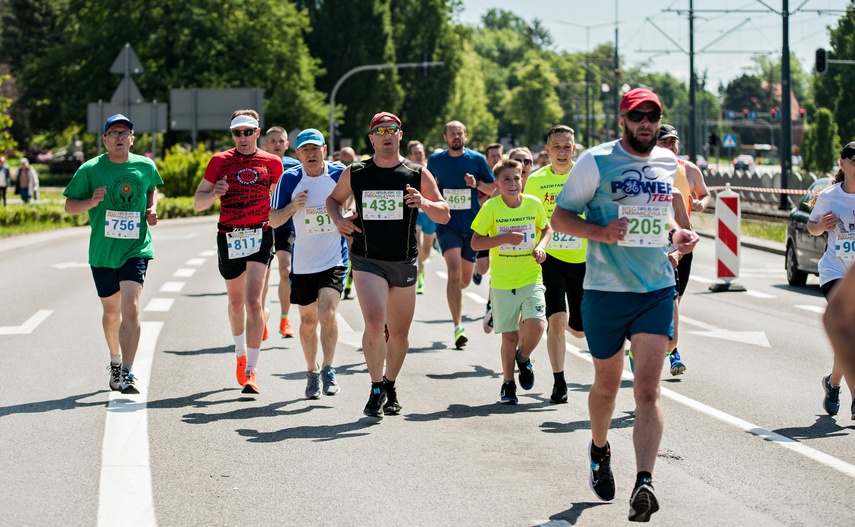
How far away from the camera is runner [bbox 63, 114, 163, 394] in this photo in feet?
32.2

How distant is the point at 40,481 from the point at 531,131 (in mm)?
152389

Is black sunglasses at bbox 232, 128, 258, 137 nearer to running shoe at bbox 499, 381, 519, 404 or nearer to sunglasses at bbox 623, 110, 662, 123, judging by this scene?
running shoe at bbox 499, 381, 519, 404

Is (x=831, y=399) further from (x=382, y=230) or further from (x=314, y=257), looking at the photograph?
(x=314, y=257)

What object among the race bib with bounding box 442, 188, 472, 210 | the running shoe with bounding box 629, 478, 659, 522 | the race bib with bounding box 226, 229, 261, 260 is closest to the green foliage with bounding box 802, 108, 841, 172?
the race bib with bounding box 442, 188, 472, 210

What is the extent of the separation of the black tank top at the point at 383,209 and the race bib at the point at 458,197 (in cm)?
467

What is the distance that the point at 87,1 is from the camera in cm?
6762

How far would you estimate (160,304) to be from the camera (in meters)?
16.8

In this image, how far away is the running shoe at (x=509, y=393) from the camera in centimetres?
955

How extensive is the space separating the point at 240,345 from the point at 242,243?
0.76m

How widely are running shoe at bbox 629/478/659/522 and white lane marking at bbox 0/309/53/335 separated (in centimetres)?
906

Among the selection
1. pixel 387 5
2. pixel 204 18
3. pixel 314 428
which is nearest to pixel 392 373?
pixel 314 428

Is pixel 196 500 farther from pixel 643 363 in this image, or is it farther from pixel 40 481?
pixel 643 363

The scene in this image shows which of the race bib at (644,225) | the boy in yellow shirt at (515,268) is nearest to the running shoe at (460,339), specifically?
the boy in yellow shirt at (515,268)

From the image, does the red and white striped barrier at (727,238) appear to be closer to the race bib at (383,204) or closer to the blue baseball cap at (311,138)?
the blue baseball cap at (311,138)
